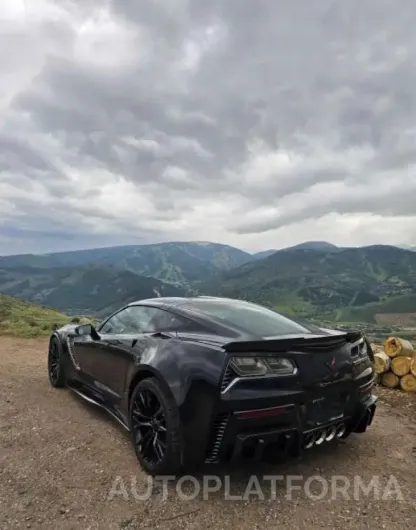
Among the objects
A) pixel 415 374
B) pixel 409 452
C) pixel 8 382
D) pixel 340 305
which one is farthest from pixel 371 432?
pixel 340 305

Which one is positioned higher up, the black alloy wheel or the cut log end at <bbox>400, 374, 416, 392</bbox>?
the black alloy wheel

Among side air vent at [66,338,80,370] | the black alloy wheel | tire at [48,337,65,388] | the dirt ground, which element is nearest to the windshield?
the black alloy wheel

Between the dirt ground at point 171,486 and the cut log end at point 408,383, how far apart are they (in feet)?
4.39

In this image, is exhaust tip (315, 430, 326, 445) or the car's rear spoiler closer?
the car's rear spoiler

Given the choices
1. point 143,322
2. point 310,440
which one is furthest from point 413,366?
point 143,322

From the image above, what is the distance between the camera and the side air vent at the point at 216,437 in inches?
116

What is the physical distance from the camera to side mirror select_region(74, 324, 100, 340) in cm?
502

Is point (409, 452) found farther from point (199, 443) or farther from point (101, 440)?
point (101, 440)

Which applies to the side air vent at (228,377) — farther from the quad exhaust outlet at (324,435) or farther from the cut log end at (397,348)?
the cut log end at (397,348)

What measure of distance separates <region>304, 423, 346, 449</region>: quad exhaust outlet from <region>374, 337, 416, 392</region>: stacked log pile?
10.3 feet

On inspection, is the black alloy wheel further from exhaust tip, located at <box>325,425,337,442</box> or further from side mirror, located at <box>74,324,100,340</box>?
side mirror, located at <box>74,324,100,340</box>

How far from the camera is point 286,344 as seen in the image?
10.3 ft

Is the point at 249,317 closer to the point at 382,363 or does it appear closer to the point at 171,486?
the point at 171,486

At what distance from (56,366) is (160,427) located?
11.1 ft
